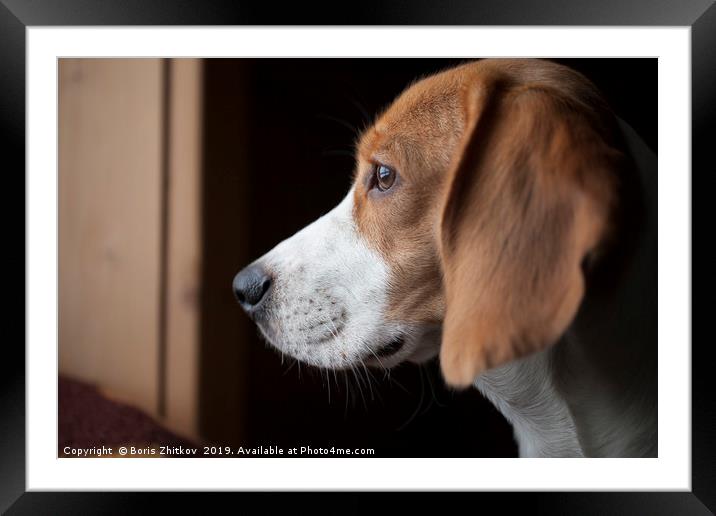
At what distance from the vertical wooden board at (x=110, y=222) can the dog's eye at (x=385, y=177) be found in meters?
0.49

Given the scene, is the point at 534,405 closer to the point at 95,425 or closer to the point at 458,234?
the point at 458,234

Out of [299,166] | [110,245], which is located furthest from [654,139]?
[110,245]

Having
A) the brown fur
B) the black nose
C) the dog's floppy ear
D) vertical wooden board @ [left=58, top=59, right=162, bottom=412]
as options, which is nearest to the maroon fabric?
vertical wooden board @ [left=58, top=59, right=162, bottom=412]

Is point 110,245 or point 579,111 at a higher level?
point 579,111

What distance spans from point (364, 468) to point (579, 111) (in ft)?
2.45

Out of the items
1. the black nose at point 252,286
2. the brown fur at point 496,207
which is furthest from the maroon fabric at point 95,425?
the brown fur at point 496,207

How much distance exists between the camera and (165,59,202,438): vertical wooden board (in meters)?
1.38

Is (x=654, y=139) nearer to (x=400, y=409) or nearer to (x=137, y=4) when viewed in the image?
(x=400, y=409)

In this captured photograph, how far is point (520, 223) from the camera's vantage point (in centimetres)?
91

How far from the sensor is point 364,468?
49.8 inches

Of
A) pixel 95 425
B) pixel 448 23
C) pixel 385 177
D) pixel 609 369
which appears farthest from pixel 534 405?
pixel 95 425

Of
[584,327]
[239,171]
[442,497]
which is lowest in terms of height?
[442,497]

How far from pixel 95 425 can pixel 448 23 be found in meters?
1.03

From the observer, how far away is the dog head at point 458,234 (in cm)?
88
